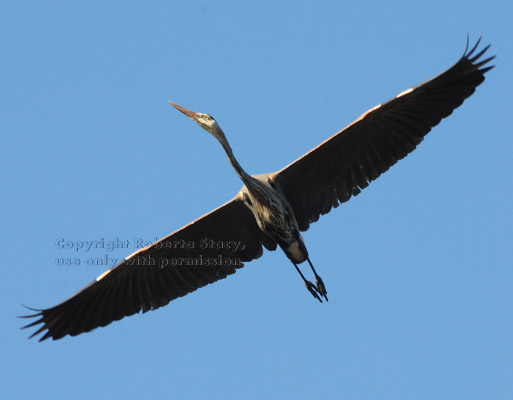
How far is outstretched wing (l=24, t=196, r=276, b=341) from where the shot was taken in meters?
14.9

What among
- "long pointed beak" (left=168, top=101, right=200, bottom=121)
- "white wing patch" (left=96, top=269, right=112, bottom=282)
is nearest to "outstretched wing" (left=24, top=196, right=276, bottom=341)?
"white wing patch" (left=96, top=269, right=112, bottom=282)

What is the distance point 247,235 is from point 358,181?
75.3 inches

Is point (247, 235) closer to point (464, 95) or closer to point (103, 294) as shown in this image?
point (103, 294)

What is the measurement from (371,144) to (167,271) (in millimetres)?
3741

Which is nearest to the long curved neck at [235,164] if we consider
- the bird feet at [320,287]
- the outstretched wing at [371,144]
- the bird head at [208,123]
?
the bird head at [208,123]

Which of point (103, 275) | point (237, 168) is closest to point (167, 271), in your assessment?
point (103, 275)

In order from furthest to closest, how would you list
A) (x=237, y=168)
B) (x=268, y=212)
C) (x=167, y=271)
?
1. (x=167, y=271)
2. (x=268, y=212)
3. (x=237, y=168)

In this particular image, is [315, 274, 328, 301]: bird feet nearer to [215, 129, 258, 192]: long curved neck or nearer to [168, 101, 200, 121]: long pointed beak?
[215, 129, 258, 192]: long curved neck

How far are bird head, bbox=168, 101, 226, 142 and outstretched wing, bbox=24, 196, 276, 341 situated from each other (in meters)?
1.10

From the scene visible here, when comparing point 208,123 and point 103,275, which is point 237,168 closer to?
point 208,123

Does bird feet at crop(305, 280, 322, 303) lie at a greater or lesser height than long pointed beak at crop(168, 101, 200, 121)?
lesser

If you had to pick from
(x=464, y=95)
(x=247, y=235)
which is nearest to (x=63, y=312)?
(x=247, y=235)

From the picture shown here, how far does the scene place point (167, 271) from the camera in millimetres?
15445

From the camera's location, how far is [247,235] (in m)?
15.2
